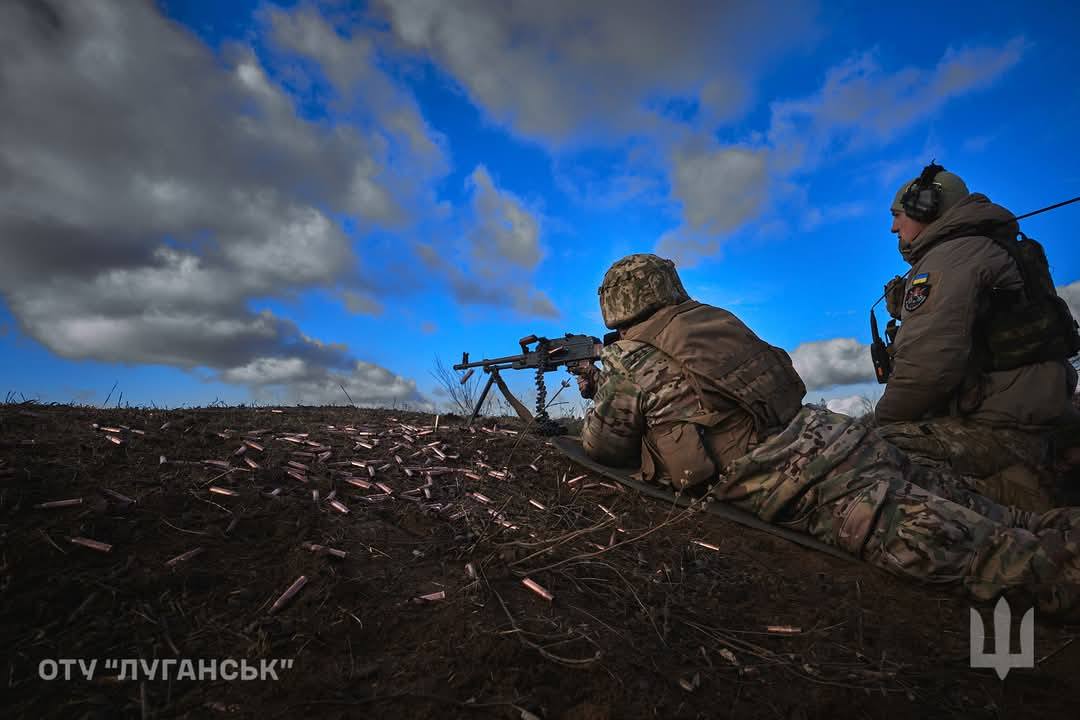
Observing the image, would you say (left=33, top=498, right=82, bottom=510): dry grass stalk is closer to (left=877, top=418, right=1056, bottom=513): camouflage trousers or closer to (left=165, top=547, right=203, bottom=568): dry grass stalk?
(left=165, top=547, right=203, bottom=568): dry grass stalk

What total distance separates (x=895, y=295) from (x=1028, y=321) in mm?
1387

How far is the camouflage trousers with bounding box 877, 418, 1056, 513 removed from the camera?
4871 mm

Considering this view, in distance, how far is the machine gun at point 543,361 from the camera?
7465 millimetres

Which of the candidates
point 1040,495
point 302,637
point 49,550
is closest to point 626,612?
point 302,637

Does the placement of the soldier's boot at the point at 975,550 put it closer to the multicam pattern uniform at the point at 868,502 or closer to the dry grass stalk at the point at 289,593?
the multicam pattern uniform at the point at 868,502

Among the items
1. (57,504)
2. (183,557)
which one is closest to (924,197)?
(183,557)

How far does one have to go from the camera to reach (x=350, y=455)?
4.85 meters

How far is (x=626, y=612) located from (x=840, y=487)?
2198 millimetres

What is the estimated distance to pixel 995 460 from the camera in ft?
16.3

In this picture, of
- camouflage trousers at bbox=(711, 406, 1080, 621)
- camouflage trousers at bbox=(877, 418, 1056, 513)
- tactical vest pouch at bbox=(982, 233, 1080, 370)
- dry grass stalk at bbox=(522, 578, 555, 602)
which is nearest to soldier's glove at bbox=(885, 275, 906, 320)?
tactical vest pouch at bbox=(982, 233, 1080, 370)

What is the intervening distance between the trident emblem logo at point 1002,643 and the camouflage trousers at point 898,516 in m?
0.17

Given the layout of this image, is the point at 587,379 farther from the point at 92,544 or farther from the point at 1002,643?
the point at 92,544

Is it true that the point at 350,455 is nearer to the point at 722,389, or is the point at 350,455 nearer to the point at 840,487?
the point at 722,389

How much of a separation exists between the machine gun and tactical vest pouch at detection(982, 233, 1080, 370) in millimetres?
3980
